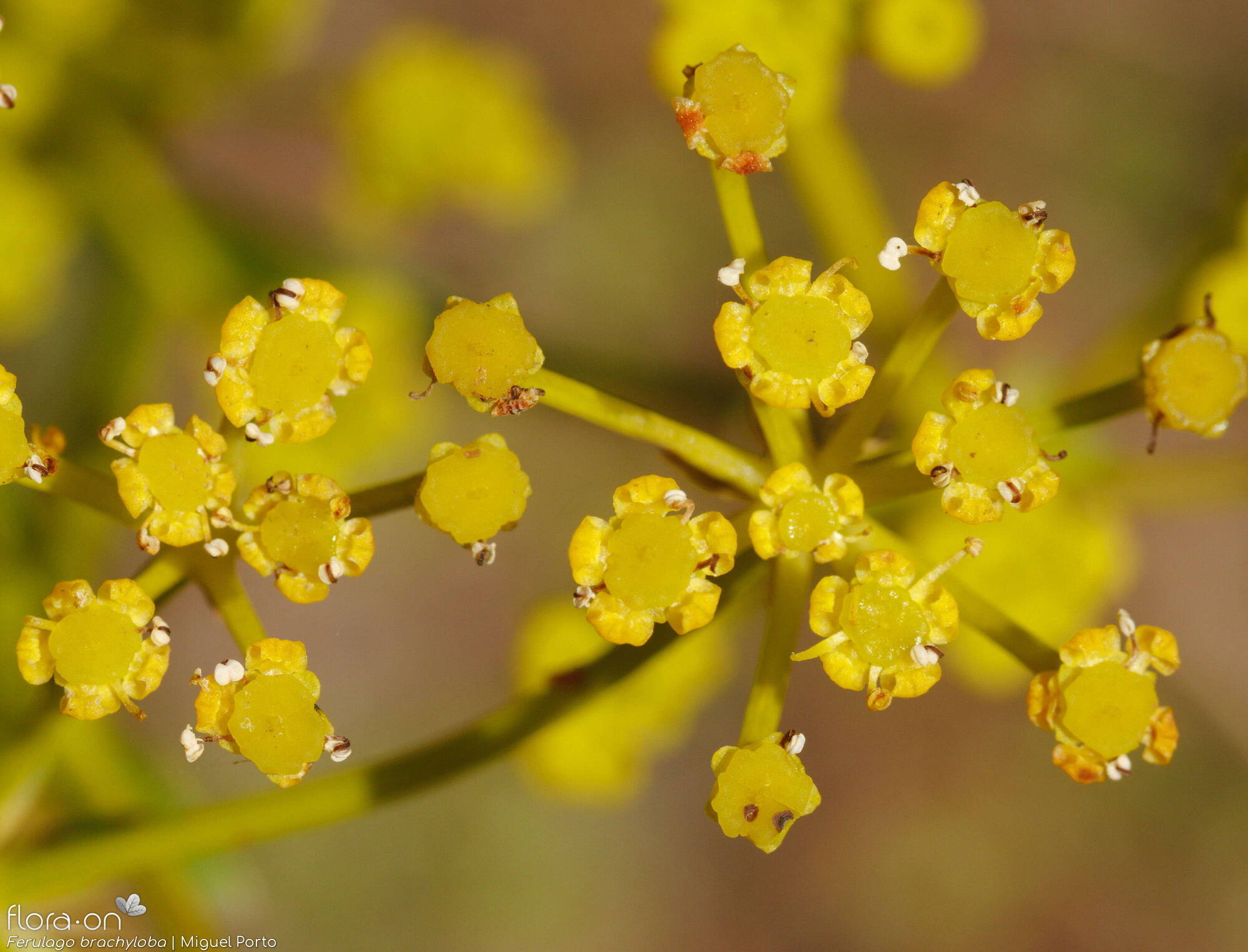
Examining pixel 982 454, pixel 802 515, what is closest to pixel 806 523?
pixel 802 515

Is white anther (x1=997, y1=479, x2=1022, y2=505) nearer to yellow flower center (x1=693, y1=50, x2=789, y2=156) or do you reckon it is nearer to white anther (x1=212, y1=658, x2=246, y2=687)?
yellow flower center (x1=693, y1=50, x2=789, y2=156)

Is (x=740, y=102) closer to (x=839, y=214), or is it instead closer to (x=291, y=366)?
(x=291, y=366)

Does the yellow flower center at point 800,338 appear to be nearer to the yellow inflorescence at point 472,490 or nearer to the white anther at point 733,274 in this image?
the white anther at point 733,274

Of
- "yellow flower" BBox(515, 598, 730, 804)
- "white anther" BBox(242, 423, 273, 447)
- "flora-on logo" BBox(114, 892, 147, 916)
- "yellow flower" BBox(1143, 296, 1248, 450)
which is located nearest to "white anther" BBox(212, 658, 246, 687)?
"white anther" BBox(242, 423, 273, 447)

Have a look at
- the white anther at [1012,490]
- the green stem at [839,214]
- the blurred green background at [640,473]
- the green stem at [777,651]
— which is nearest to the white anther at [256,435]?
the green stem at [777,651]

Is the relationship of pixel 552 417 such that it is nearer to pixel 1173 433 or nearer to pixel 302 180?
pixel 302 180

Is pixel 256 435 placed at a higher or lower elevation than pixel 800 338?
lower

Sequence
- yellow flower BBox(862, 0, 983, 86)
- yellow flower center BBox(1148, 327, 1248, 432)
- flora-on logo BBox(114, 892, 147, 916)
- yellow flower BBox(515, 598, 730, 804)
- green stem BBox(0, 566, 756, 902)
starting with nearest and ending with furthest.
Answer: yellow flower center BBox(1148, 327, 1248, 432), green stem BBox(0, 566, 756, 902), flora-on logo BBox(114, 892, 147, 916), yellow flower BBox(862, 0, 983, 86), yellow flower BBox(515, 598, 730, 804)
